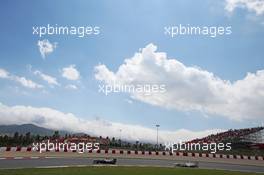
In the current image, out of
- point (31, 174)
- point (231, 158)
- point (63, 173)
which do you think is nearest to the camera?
point (31, 174)

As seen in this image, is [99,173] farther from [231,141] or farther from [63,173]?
[231,141]

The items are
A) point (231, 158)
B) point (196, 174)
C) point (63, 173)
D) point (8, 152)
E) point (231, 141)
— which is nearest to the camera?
point (63, 173)

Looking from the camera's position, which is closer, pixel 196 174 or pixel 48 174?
pixel 48 174

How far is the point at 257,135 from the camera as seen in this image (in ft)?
259

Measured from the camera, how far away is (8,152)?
41969mm

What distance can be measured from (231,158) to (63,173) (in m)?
30.8

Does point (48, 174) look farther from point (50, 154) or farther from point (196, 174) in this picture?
point (50, 154)

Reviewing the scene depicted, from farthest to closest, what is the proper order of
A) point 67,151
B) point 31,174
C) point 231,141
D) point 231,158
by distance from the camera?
1. point 231,141
2. point 231,158
3. point 67,151
4. point 31,174

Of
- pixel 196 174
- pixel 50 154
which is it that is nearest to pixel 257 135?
pixel 50 154

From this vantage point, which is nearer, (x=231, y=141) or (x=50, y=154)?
(x=50, y=154)

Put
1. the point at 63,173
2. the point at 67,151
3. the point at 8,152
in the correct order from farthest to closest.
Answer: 1. the point at 67,151
2. the point at 8,152
3. the point at 63,173

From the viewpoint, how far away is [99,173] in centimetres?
2619

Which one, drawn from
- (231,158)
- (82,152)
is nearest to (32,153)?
(82,152)

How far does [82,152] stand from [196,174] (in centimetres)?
2008
